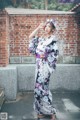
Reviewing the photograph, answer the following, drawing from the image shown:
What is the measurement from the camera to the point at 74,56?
8688 mm

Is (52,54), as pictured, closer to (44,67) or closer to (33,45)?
(44,67)

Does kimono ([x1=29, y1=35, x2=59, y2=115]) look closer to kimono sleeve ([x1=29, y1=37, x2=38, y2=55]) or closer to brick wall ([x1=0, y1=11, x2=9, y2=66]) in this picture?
kimono sleeve ([x1=29, y1=37, x2=38, y2=55])

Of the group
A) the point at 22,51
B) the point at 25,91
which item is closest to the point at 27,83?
Result: the point at 25,91

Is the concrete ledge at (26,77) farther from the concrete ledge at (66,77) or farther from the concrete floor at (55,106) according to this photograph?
the concrete ledge at (66,77)

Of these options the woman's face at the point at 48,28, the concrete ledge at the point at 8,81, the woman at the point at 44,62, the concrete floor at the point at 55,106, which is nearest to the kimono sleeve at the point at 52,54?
the woman at the point at 44,62

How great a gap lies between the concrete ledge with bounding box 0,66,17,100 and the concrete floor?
237mm

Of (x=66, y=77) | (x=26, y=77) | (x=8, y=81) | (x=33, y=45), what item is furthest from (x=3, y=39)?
(x=66, y=77)

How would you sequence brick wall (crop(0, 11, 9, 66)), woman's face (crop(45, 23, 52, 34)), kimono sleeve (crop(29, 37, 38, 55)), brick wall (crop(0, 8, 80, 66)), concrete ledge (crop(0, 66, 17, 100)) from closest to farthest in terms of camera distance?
woman's face (crop(45, 23, 52, 34))
kimono sleeve (crop(29, 37, 38, 55))
concrete ledge (crop(0, 66, 17, 100))
brick wall (crop(0, 11, 9, 66))
brick wall (crop(0, 8, 80, 66))

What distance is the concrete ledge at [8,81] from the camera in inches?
290

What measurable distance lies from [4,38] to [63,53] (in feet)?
6.68

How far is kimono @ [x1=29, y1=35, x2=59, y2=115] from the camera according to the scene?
5.69 metres

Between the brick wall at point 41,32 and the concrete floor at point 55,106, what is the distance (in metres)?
1.10

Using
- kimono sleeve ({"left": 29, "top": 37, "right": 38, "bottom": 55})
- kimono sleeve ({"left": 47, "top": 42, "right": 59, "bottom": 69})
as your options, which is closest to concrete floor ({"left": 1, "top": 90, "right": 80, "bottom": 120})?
kimono sleeve ({"left": 47, "top": 42, "right": 59, "bottom": 69})

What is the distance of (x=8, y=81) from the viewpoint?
7363 millimetres
